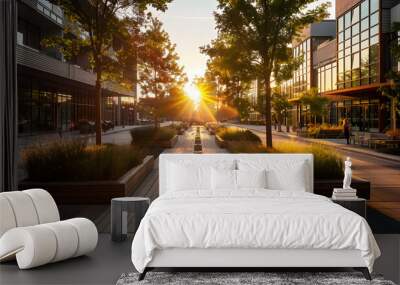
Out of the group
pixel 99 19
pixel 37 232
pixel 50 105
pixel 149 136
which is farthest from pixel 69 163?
pixel 50 105

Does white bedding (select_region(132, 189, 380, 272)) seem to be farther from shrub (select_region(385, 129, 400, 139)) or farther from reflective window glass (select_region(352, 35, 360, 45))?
shrub (select_region(385, 129, 400, 139))

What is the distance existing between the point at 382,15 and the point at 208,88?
5.86 m

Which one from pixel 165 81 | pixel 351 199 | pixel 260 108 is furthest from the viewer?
pixel 165 81

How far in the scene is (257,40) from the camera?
16797 millimetres

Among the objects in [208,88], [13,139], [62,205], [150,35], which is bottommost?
[62,205]

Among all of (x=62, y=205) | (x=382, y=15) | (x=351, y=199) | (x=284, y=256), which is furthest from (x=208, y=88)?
(x=284, y=256)

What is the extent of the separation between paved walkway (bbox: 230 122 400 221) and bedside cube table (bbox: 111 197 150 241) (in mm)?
4503

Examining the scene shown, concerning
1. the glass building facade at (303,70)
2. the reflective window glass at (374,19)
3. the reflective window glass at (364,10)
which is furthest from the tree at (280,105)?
the reflective window glass at (374,19)

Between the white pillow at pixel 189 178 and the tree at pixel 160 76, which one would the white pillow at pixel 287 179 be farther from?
the tree at pixel 160 76

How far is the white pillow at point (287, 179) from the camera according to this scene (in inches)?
352

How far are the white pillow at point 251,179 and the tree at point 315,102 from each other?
7.32 metres

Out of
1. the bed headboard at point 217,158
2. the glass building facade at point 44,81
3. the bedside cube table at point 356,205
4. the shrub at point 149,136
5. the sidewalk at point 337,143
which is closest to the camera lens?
the bedside cube table at point 356,205

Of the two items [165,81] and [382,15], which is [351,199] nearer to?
[382,15]

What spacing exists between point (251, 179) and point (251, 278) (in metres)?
2.36
